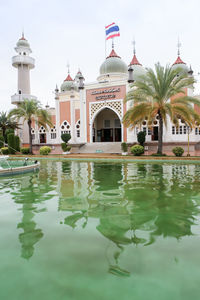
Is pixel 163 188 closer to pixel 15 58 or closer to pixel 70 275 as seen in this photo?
pixel 70 275

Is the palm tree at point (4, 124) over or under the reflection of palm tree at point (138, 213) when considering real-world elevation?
over

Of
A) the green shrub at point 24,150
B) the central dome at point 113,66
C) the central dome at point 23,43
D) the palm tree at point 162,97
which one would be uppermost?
the central dome at point 23,43

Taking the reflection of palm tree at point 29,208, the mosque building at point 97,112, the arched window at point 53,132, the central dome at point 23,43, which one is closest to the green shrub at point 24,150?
the mosque building at point 97,112

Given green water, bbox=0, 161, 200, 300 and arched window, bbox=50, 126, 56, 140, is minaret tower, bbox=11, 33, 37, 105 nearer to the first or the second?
arched window, bbox=50, 126, 56, 140

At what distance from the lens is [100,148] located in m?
24.4

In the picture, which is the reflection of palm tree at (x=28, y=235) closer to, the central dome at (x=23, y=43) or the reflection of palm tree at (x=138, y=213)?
the reflection of palm tree at (x=138, y=213)

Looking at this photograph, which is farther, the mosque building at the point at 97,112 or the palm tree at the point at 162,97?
the mosque building at the point at 97,112

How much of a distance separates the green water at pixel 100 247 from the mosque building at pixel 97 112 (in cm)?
1753

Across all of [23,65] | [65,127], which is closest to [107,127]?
[65,127]

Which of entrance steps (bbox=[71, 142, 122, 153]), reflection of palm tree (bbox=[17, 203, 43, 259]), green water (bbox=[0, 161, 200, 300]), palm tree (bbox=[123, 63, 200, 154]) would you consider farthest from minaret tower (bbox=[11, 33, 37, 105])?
reflection of palm tree (bbox=[17, 203, 43, 259])

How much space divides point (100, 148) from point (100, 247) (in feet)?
70.1

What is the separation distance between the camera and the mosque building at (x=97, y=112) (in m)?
23.9

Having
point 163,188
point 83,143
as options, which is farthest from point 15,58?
point 163,188

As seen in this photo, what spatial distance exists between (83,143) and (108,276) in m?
24.1
